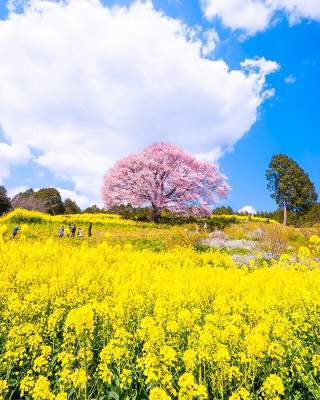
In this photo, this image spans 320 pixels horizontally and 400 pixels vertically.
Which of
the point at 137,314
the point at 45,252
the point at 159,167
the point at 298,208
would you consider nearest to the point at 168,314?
the point at 137,314

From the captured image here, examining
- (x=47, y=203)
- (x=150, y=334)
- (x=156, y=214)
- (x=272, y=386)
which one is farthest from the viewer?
(x=47, y=203)

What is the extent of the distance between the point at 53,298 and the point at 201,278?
10.4 feet

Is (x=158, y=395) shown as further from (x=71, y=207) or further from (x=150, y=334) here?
(x=71, y=207)

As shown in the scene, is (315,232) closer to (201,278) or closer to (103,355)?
(201,278)

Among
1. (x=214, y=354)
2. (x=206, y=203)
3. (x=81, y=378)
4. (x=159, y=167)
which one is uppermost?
(x=159, y=167)

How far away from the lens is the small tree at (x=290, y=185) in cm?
4519

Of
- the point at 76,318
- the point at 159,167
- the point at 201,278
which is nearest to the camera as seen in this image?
the point at 76,318

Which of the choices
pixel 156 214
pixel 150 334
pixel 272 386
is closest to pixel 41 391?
pixel 150 334

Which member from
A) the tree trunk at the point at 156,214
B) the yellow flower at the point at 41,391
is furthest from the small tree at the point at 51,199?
the yellow flower at the point at 41,391

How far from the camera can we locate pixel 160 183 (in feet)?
128

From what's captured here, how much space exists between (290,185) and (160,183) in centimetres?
1655

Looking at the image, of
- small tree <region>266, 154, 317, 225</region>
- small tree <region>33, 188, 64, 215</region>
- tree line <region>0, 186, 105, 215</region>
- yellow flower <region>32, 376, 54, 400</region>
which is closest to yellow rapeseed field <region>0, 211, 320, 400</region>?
yellow flower <region>32, 376, 54, 400</region>

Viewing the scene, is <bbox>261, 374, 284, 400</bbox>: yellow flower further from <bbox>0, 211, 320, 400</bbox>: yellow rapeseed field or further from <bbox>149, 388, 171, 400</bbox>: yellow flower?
<bbox>149, 388, 171, 400</bbox>: yellow flower

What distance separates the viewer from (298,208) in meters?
46.6
